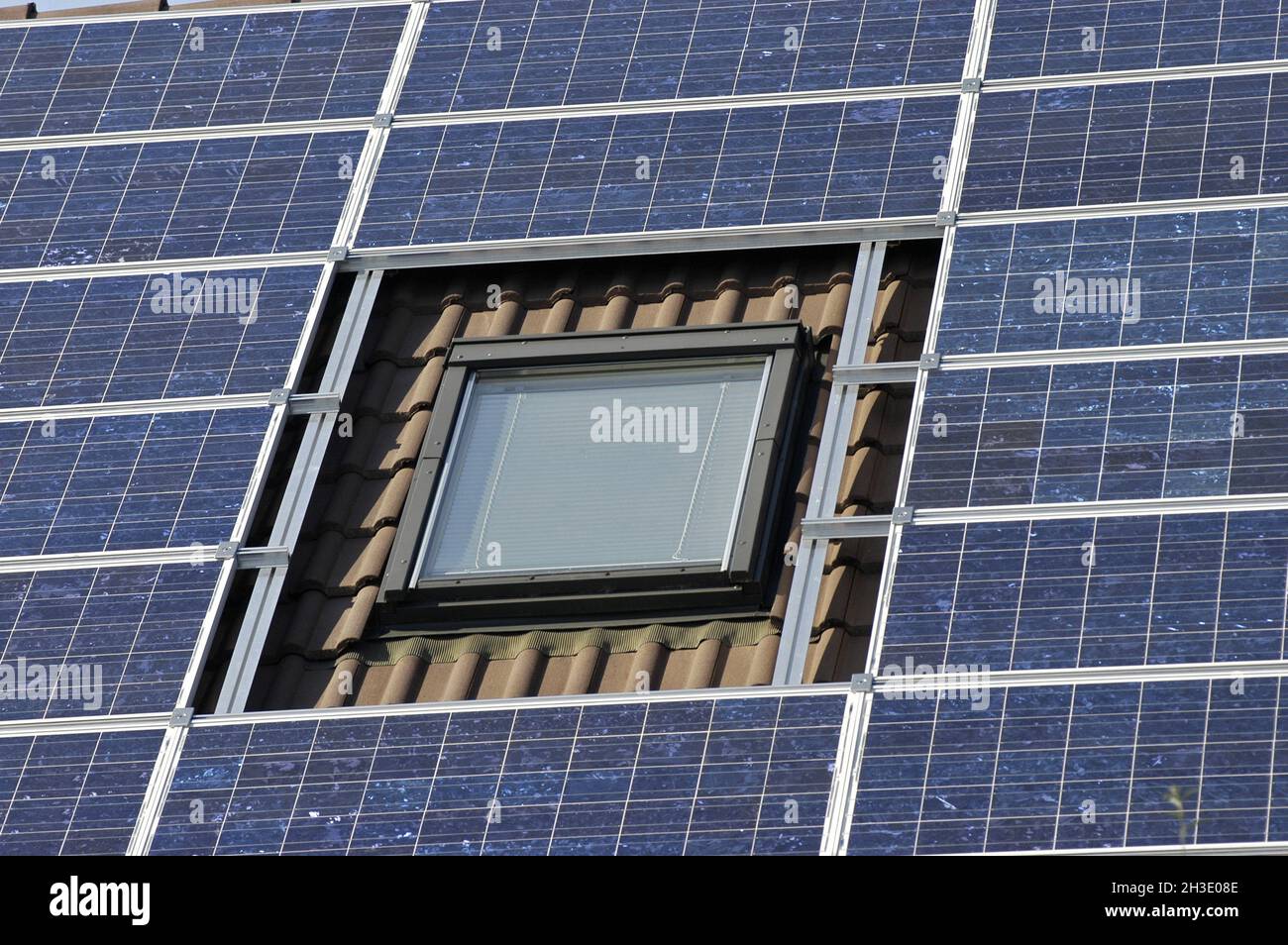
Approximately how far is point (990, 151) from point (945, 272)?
3.81 feet

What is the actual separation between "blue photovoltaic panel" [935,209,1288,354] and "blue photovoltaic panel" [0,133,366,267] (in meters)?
4.16

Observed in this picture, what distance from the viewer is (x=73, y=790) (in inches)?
503

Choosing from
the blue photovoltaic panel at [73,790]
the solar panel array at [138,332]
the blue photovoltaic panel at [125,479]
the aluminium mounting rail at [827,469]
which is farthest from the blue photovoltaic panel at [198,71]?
the blue photovoltaic panel at [73,790]

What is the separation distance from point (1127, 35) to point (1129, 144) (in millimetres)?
1169

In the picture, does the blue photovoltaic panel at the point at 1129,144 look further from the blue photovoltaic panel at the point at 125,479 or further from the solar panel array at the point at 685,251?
the blue photovoltaic panel at the point at 125,479

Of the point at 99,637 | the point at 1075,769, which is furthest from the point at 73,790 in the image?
the point at 1075,769

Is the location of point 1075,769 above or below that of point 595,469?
below

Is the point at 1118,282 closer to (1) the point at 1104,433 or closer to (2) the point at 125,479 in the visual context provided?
(1) the point at 1104,433

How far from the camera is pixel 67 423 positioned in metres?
15.1

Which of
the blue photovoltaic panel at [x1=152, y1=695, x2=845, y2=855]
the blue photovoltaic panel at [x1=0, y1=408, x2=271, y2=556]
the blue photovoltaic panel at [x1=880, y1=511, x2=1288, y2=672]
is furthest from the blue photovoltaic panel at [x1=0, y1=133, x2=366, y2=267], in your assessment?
the blue photovoltaic panel at [x1=880, y1=511, x2=1288, y2=672]

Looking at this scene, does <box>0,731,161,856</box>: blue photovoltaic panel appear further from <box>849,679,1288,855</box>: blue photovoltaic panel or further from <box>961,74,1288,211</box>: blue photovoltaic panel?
<box>961,74,1288,211</box>: blue photovoltaic panel

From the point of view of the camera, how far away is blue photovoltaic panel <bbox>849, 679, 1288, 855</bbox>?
37.0ft

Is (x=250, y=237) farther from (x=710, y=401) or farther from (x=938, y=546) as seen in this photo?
(x=938, y=546)
